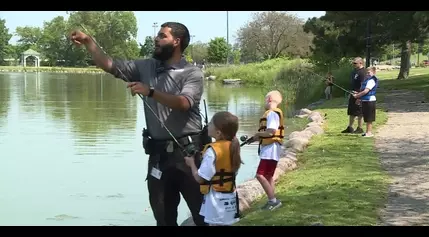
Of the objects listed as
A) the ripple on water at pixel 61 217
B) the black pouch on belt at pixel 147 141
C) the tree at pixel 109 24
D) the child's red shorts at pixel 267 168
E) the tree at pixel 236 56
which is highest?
the tree at pixel 236 56

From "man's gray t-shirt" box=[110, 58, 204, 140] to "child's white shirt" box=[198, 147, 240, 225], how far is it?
23cm

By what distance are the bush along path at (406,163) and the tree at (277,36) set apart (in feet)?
106

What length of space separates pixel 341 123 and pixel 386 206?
26.3ft

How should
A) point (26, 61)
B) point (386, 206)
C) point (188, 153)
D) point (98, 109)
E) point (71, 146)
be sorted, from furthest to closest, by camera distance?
1. point (26, 61)
2. point (98, 109)
3. point (71, 146)
4. point (386, 206)
5. point (188, 153)

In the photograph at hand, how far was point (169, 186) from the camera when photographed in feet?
13.2

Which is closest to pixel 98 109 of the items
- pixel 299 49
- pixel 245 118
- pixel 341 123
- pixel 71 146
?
pixel 245 118

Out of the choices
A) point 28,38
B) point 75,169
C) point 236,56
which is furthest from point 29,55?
point 75,169

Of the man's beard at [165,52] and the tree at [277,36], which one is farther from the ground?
the tree at [277,36]

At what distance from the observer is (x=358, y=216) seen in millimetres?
5375

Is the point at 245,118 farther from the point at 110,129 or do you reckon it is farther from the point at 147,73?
the point at 147,73

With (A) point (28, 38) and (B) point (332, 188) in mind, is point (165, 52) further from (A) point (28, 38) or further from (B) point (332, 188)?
(A) point (28, 38)

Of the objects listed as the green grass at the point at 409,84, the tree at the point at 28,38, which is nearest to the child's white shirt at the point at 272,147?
the green grass at the point at 409,84

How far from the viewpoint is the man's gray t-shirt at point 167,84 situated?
3.89 metres

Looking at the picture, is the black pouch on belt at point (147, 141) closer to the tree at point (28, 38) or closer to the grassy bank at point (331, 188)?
the grassy bank at point (331, 188)
